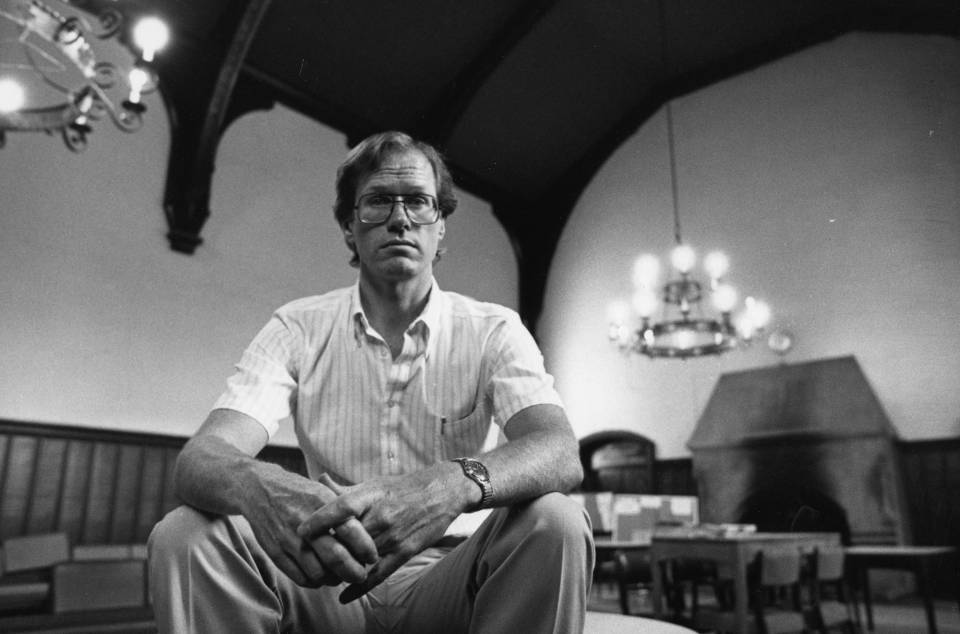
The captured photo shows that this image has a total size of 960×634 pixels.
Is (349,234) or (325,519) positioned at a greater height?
(349,234)

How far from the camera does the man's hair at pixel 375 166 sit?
1.61 meters

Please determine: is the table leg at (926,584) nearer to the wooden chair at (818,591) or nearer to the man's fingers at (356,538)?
the wooden chair at (818,591)

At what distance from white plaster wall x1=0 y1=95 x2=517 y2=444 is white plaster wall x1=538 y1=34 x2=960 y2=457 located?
373 centimetres

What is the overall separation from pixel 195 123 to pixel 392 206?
5.77 m

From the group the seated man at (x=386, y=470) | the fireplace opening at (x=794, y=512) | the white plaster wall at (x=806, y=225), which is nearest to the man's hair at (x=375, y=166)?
the seated man at (x=386, y=470)

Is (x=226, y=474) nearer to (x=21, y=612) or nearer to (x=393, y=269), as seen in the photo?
(x=393, y=269)

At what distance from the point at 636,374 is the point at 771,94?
12.3ft

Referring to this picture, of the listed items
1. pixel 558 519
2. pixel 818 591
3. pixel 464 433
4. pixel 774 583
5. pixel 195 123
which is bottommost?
pixel 818 591

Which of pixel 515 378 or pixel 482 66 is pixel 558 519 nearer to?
pixel 515 378

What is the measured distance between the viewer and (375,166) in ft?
5.26

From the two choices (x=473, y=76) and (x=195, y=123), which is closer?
(x=195, y=123)

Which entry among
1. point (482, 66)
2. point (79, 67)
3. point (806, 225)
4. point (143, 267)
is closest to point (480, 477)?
point (79, 67)

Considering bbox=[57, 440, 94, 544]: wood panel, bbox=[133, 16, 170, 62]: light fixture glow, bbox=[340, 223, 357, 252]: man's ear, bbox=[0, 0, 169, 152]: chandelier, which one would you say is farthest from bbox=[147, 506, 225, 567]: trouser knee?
bbox=[57, 440, 94, 544]: wood panel

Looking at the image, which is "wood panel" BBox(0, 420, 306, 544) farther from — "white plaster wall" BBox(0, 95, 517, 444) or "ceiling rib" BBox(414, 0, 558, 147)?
"ceiling rib" BBox(414, 0, 558, 147)
